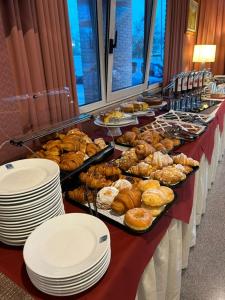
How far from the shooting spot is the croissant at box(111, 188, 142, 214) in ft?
2.20

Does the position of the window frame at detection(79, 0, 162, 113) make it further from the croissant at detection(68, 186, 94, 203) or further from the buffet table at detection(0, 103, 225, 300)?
the croissant at detection(68, 186, 94, 203)

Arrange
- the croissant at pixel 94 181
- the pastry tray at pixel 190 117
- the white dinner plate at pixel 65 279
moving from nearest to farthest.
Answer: the white dinner plate at pixel 65 279
the croissant at pixel 94 181
the pastry tray at pixel 190 117

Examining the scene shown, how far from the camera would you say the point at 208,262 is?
1330 mm

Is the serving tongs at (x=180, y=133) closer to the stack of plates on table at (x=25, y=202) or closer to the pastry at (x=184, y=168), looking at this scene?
Result: the pastry at (x=184, y=168)

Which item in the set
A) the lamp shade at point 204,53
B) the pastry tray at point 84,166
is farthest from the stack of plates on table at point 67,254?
the lamp shade at point 204,53

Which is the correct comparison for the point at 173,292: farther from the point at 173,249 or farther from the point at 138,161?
the point at 138,161

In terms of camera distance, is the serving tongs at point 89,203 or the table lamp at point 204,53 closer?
the serving tongs at point 89,203

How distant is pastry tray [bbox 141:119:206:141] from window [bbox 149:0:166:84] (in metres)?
1.18

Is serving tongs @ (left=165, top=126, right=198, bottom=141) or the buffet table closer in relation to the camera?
the buffet table

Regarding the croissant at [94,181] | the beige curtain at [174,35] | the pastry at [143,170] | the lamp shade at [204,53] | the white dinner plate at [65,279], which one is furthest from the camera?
the lamp shade at [204,53]

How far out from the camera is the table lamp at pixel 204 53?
122 inches

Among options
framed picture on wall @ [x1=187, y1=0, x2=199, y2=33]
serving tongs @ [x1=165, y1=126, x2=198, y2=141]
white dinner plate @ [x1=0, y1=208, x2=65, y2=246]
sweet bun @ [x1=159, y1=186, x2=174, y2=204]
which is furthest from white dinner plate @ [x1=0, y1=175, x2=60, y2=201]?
framed picture on wall @ [x1=187, y1=0, x2=199, y2=33]

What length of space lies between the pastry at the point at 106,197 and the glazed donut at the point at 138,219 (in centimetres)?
7

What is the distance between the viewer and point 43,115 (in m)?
1.15
